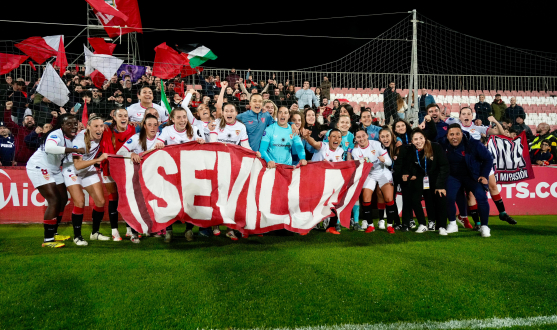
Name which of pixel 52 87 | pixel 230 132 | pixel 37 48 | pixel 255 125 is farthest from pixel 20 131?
pixel 255 125

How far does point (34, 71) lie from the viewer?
11.3m

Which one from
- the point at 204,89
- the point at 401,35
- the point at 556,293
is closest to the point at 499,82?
the point at 401,35

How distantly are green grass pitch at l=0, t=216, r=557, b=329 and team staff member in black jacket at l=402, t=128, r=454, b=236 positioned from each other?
0.76 meters

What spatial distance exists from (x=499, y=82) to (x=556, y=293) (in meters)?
14.9

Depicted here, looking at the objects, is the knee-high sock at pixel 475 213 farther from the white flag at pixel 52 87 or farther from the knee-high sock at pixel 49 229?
the white flag at pixel 52 87

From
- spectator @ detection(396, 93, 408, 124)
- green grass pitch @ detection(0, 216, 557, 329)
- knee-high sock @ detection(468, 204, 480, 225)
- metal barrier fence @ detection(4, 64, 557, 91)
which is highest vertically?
metal barrier fence @ detection(4, 64, 557, 91)

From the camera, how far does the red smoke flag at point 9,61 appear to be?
381 inches

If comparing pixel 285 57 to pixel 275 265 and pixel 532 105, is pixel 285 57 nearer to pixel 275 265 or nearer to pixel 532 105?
pixel 532 105

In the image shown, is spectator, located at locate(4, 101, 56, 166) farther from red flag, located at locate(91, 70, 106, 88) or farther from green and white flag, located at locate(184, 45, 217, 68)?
green and white flag, located at locate(184, 45, 217, 68)

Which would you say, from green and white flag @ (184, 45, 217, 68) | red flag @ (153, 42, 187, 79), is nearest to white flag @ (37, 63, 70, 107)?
red flag @ (153, 42, 187, 79)

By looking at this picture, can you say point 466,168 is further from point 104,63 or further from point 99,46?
point 99,46

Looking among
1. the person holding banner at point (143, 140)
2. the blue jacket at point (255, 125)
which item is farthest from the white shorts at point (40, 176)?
the blue jacket at point (255, 125)

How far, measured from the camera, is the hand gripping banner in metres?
5.59

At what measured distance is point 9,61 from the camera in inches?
383
